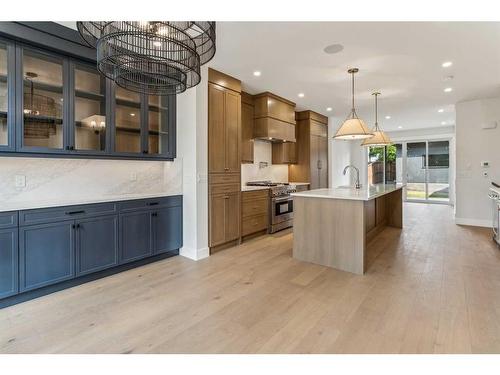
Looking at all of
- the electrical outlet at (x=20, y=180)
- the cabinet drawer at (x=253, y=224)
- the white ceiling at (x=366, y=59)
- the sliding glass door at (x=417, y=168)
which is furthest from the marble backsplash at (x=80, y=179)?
the sliding glass door at (x=417, y=168)

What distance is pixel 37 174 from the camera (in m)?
2.82

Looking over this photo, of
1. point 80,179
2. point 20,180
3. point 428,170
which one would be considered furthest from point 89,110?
point 428,170

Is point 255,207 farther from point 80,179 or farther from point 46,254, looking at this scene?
point 46,254

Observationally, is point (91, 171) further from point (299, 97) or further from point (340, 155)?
point (340, 155)

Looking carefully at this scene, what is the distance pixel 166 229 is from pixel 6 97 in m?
2.07

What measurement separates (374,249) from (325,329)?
7.85 feet

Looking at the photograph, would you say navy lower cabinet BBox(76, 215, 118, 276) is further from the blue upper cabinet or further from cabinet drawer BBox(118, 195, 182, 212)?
the blue upper cabinet

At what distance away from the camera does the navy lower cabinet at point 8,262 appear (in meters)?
2.24

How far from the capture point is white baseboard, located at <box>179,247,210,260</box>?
3555 mm

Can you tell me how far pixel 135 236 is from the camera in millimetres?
3141

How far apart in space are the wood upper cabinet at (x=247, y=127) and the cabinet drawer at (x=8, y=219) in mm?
3271

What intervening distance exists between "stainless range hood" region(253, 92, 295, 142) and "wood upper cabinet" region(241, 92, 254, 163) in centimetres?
11

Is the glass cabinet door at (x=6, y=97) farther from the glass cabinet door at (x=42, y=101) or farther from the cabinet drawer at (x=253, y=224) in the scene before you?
the cabinet drawer at (x=253, y=224)
